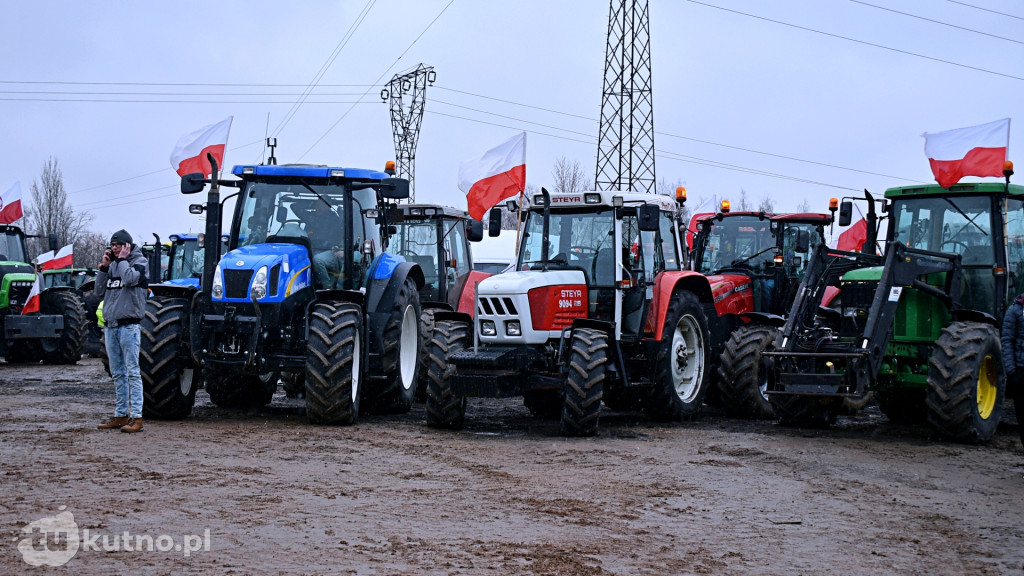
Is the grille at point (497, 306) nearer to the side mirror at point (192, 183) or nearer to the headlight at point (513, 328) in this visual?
the headlight at point (513, 328)

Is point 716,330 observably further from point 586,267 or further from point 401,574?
point 401,574

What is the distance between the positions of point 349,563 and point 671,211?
7.64 m

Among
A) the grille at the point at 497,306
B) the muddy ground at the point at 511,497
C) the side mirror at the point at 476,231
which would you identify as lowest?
the muddy ground at the point at 511,497

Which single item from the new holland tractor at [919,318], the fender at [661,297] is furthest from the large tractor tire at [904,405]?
the fender at [661,297]

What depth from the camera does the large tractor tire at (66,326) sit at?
20547 millimetres

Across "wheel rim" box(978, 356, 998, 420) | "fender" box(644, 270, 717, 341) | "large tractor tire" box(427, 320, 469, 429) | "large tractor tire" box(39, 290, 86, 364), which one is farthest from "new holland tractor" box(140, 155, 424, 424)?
"large tractor tire" box(39, 290, 86, 364)

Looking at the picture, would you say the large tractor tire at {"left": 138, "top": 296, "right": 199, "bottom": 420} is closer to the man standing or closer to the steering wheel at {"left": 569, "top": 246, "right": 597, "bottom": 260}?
the man standing

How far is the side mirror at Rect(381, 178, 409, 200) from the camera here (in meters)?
11.9

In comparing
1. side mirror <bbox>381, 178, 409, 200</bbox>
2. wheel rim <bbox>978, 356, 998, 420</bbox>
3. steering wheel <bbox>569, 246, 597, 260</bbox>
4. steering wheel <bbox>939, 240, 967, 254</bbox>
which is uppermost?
side mirror <bbox>381, 178, 409, 200</bbox>

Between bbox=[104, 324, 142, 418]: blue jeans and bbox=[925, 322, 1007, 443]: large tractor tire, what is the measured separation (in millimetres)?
7326

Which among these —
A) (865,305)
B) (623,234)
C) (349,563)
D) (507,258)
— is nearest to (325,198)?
(623,234)

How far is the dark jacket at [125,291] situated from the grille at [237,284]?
0.83m

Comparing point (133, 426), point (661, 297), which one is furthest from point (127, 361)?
point (661, 297)

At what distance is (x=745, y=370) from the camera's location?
12586 millimetres
